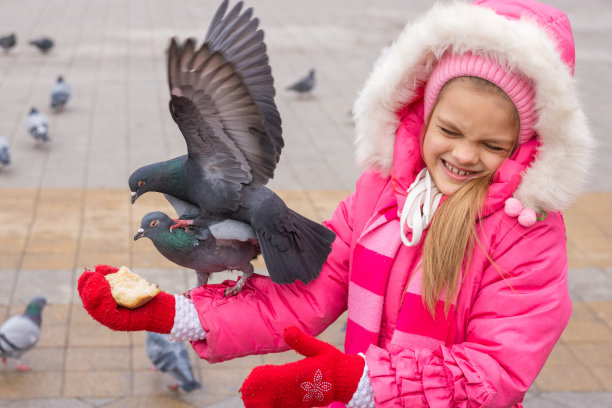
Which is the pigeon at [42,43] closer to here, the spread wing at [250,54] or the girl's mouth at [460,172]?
the spread wing at [250,54]

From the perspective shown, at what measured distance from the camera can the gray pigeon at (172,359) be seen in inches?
158

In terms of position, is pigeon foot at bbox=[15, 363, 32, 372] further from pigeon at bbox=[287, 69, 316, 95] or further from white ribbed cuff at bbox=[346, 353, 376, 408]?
pigeon at bbox=[287, 69, 316, 95]

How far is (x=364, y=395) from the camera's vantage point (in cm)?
173

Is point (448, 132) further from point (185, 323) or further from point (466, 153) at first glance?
point (185, 323)

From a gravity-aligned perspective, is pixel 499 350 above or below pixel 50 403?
above

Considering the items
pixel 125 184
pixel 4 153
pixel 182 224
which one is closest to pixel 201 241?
pixel 182 224

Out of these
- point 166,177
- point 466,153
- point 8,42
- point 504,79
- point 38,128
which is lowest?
point 8,42

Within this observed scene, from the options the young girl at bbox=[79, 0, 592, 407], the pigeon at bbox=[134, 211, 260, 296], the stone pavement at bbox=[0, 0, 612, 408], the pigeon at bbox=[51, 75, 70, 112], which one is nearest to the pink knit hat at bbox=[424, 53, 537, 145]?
the young girl at bbox=[79, 0, 592, 407]

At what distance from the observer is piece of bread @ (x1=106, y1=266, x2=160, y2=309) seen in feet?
5.82

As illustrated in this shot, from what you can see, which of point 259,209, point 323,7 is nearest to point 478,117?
point 259,209

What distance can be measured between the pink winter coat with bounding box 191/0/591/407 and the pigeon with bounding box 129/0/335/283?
20 cm

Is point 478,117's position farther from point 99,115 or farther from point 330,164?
point 99,115

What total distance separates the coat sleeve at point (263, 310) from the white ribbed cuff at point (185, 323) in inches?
Result: 0.7

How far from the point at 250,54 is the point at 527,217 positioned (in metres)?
0.88
